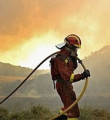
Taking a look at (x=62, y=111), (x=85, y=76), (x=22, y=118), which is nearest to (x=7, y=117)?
(x=22, y=118)

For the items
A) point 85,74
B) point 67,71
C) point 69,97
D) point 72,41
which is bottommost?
point 69,97

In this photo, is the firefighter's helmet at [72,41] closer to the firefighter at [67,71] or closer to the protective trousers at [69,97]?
the firefighter at [67,71]

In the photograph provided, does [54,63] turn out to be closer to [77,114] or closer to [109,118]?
[77,114]

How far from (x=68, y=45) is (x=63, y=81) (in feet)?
3.21

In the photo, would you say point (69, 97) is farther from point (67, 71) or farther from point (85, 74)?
point (85, 74)

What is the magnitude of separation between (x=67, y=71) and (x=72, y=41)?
0.91 metres

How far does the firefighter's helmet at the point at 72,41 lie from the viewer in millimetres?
8938

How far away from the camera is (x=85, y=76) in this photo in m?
8.27

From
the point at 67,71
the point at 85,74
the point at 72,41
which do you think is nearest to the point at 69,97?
the point at 67,71

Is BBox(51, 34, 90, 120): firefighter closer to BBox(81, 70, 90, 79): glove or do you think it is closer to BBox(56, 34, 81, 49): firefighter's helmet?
BBox(56, 34, 81, 49): firefighter's helmet

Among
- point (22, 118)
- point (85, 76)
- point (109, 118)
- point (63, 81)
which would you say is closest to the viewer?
point (85, 76)

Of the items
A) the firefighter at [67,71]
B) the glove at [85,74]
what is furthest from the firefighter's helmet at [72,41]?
the glove at [85,74]

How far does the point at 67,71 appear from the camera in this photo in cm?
852

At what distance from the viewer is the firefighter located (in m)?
8.55
